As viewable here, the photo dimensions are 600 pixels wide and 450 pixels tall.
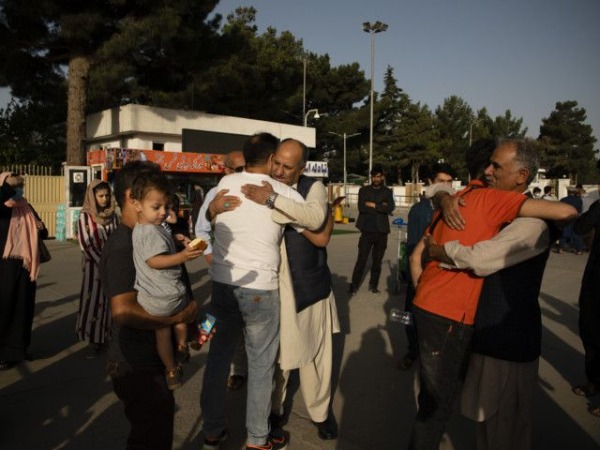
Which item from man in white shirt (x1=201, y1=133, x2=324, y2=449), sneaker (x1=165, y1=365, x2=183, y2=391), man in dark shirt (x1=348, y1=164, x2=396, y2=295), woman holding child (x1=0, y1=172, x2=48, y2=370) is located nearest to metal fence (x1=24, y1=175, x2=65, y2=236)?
man in dark shirt (x1=348, y1=164, x2=396, y2=295)

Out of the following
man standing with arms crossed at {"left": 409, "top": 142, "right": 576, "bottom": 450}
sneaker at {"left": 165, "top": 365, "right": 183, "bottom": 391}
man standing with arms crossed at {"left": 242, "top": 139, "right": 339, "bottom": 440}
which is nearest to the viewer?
man standing with arms crossed at {"left": 409, "top": 142, "right": 576, "bottom": 450}

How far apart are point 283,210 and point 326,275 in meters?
0.76

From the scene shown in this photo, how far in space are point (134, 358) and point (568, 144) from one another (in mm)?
76103

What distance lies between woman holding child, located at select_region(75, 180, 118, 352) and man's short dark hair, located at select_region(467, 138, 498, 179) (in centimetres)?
321

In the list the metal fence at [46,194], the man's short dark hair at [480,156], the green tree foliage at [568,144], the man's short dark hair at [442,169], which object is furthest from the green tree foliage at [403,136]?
the man's short dark hair at [480,156]

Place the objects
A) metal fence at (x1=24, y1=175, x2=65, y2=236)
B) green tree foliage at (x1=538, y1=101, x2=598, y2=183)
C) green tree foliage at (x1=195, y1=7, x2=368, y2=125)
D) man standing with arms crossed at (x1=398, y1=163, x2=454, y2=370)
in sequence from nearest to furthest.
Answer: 1. man standing with arms crossed at (x1=398, y1=163, x2=454, y2=370)
2. metal fence at (x1=24, y1=175, x2=65, y2=236)
3. green tree foliage at (x1=195, y1=7, x2=368, y2=125)
4. green tree foliage at (x1=538, y1=101, x2=598, y2=183)

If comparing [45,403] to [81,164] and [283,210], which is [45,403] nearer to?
[283,210]

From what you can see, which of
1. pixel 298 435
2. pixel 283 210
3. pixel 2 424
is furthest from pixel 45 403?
pixel 283 210

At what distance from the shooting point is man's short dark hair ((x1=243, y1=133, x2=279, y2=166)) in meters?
2.79

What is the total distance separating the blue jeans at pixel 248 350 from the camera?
108 inches

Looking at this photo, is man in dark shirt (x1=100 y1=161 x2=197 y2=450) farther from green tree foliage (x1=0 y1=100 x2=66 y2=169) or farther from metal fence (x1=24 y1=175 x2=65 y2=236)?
green tree foliage (x1=0 y1=100 x2=66 y2=169)

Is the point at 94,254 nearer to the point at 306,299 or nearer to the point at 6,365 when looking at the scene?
the point at 6,365

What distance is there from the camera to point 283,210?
2613 mm

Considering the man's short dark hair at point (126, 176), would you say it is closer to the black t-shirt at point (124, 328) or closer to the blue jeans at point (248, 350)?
the black t-shirt at point (124, 328)
